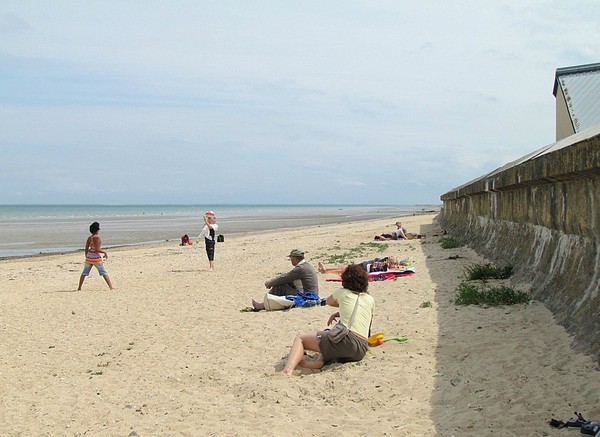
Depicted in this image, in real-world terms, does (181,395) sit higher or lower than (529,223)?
lower

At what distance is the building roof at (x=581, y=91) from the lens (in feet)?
58.7

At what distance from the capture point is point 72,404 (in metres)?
5.64

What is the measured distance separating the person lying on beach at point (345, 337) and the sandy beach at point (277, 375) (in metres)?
0.10

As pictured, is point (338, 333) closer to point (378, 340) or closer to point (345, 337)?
point (345, 337)

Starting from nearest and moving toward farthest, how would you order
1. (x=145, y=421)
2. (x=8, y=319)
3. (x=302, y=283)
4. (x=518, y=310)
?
1. (x=145, y=421)
2. (x=518, y=310)
3. (x=302, y=283)
4. (x=8, y=319)

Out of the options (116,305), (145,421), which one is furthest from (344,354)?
(116,305)

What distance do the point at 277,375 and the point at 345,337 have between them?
0.69m

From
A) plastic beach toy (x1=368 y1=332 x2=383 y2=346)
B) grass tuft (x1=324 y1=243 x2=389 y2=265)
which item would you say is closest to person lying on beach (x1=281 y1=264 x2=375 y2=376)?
plastic beach toy (x1=368 y1=332 x2=383 y2=346)

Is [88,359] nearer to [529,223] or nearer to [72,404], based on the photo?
[72,404]

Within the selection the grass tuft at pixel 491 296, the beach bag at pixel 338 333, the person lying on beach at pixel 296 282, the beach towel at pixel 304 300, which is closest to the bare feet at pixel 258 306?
the person lying on beach at pixel 296 282

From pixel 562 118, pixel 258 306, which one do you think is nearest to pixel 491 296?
pixel 258 306

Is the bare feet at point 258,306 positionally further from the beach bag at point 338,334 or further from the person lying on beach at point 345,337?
the beach bag at point 338,334

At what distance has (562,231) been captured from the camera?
659cm

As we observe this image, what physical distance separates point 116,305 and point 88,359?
3795mm
